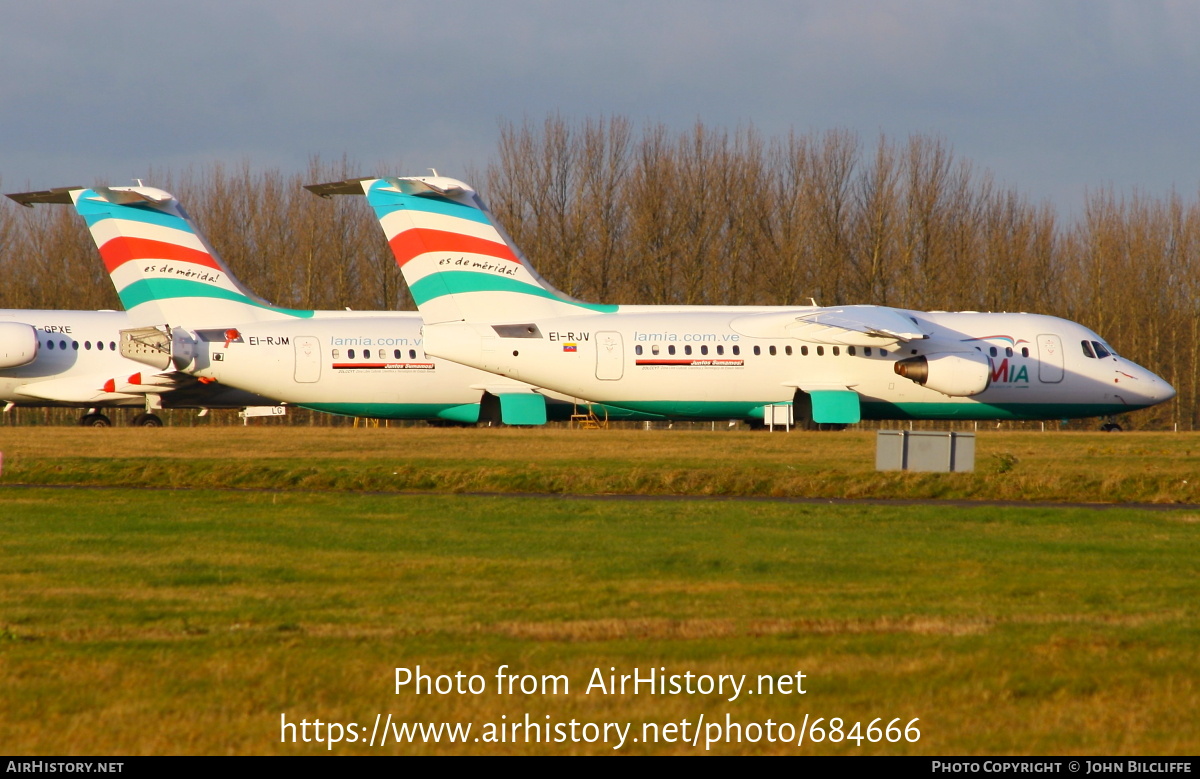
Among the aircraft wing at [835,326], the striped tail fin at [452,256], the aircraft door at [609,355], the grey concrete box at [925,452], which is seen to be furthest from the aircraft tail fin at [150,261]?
the grey concrete box at [925,452]

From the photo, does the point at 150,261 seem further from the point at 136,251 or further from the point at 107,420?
the point at 107,420

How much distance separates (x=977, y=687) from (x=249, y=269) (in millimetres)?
68332

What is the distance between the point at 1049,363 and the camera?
37.7 meters

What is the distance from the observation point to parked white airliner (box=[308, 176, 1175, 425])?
116 feet

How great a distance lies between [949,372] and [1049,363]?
11.8 ft

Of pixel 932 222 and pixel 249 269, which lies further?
pixel 249 269

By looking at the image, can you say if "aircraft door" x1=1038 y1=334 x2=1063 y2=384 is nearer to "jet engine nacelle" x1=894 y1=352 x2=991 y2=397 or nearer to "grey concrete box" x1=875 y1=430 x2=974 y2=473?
"jet engine nacelle" x1=894 y1=352 x2=991 y2=397

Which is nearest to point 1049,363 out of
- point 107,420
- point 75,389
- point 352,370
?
point 352,370

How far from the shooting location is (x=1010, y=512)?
18.1 m

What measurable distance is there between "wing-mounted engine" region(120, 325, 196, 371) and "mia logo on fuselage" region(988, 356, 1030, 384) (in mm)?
22709

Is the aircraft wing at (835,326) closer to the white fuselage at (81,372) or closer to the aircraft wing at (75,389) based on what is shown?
the white fuselage at (81,372)

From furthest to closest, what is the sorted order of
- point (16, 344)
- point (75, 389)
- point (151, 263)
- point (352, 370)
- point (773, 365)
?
point (75, 389) → point (16, 344) → point (151, 263) → point (352, 370) → point (773, 365)
